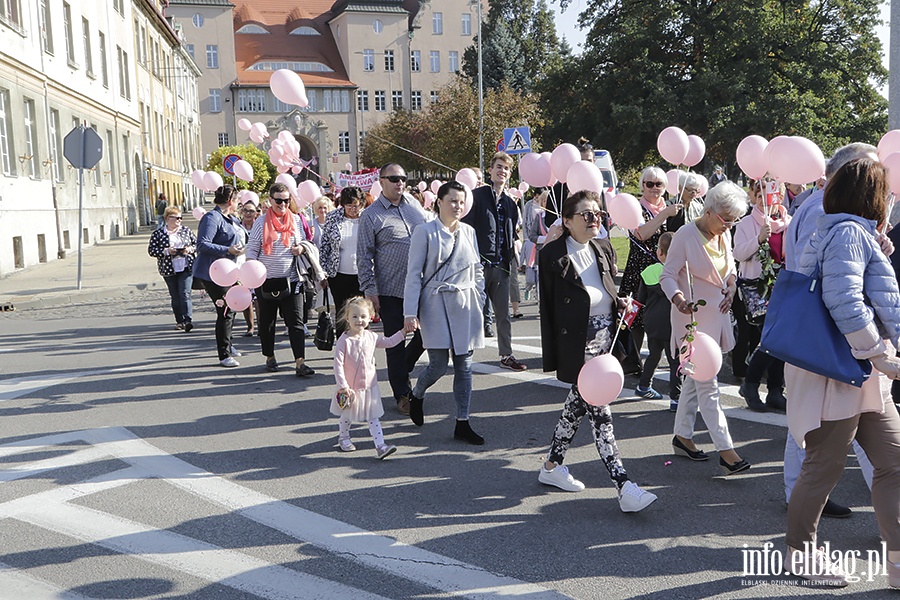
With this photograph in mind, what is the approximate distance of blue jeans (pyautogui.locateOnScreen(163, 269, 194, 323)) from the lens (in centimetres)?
1175

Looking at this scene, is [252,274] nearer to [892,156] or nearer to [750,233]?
[750,233]

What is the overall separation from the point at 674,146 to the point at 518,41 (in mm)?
70683

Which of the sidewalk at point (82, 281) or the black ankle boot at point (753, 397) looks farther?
the sidewalk at point (82, 281)

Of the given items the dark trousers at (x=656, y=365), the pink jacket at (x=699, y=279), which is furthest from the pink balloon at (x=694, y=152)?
the pink jacket at (x=699, y=279)

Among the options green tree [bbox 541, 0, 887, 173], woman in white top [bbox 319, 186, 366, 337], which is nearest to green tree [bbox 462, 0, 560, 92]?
green tree [bbox 541, 0, 887, 173]

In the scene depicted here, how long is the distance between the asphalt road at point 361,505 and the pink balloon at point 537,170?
1926 millimetres

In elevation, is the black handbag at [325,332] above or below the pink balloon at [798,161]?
below

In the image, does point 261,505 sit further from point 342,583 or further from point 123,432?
point 123,432

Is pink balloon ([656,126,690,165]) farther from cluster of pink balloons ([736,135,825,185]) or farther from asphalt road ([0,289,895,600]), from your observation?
asphalt road ([0,289,895,600])

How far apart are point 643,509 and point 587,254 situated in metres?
1.53

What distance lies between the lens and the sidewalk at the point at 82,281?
51.2ft

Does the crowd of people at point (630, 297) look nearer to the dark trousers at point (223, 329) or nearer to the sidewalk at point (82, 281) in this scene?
the dark trousers at point (223, 329)

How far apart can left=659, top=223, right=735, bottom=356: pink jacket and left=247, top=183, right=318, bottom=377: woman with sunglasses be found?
425cm

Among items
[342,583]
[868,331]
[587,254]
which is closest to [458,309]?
[587,254]
